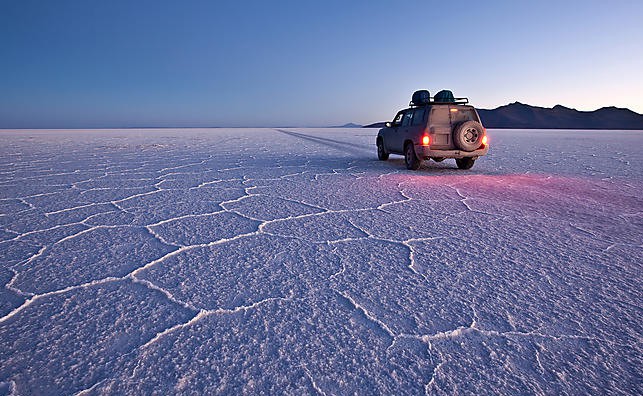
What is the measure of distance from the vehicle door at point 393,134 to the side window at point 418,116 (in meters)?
0.63

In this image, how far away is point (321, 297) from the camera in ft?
7.02

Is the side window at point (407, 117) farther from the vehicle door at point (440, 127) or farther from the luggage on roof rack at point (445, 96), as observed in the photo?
the vehicle door at point (440, 127)

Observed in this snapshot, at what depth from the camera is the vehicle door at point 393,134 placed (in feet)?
28.0

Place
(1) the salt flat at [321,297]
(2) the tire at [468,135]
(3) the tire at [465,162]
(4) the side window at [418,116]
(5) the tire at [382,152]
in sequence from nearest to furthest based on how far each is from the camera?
1. (1) the salt flat at [321,297]
2. (2) the tire at [468,135]
3. (4) the side window at [418,116]
4. (3) the tire at [465,162]
5. (5) the tire at [382,152]

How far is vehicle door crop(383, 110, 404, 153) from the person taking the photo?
28.0 ft

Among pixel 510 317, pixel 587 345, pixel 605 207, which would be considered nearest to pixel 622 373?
pixel 587 345

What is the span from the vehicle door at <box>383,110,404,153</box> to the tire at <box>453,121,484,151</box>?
160cm

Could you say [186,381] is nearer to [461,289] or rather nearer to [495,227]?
[461,289]

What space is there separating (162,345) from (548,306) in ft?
6.75

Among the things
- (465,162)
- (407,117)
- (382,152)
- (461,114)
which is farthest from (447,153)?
(382,152)

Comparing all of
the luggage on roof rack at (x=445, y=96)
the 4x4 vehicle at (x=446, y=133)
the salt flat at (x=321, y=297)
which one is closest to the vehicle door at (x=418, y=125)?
the 4x4 vehicle at (x=446, y=133)

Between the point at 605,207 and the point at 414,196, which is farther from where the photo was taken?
the point at 414,196

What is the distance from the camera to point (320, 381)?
1.46 metres

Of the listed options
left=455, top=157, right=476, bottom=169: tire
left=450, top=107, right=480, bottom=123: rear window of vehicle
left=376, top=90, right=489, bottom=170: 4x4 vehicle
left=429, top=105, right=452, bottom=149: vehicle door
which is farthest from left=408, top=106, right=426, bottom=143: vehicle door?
left=455, top=157, right=476, bottom=169: tire
